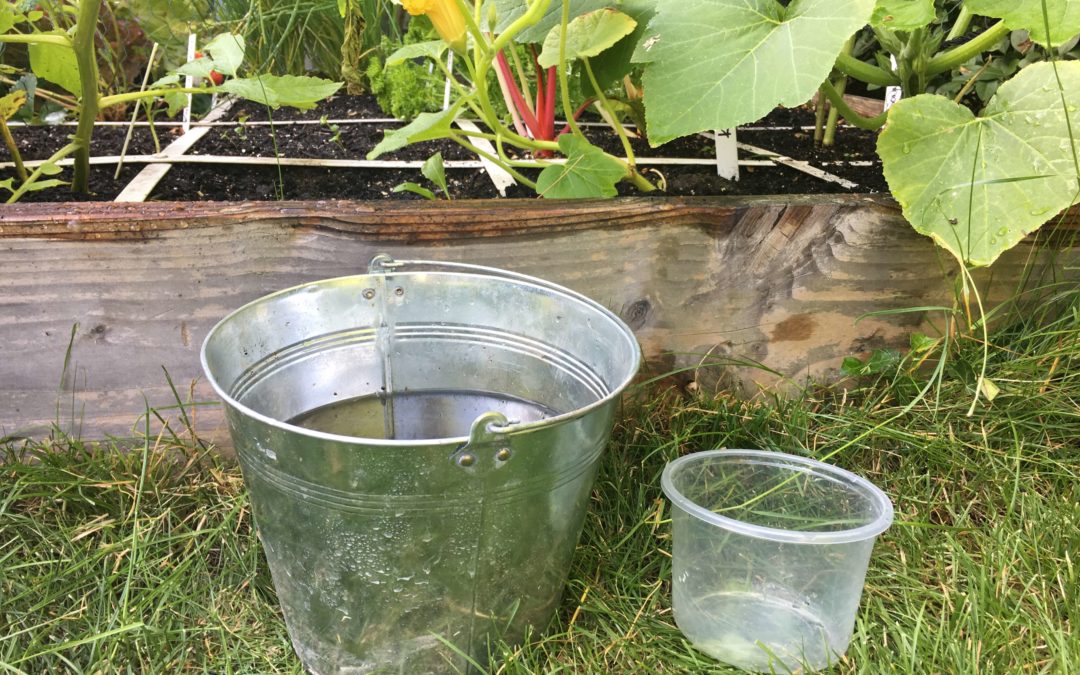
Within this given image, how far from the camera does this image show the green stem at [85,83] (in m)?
1.23

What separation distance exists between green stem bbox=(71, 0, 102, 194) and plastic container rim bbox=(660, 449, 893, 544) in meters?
0.97

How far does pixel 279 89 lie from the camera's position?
1.30m

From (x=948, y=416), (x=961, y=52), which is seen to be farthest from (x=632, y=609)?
(x=961, y=52)

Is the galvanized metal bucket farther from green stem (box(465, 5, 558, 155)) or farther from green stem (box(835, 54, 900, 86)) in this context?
green stem (box(835, 54, 900, 86))

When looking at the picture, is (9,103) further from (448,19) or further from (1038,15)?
(1038,15)

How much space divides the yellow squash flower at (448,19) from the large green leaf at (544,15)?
0.20 metres

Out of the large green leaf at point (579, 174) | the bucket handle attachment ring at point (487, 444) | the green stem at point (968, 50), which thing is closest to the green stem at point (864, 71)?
the green stem at point (968, 50)

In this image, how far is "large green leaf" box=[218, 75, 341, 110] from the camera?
128 cm

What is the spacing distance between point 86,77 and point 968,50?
4.13ft

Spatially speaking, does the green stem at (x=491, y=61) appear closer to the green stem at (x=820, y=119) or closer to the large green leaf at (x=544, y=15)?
the large green leaf at (x=544, y=15)

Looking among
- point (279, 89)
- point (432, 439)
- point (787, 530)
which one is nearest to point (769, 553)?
point (787, 530)

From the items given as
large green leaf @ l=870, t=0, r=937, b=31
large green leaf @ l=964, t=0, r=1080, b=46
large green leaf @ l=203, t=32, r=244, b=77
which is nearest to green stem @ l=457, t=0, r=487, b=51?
large green leaf @ l=203, t=32, r=244, b=77

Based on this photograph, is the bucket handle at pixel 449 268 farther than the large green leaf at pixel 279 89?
No

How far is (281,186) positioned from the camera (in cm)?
145
